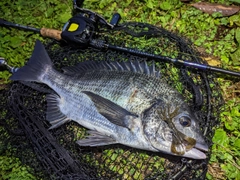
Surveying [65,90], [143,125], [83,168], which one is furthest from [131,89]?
[83,168]

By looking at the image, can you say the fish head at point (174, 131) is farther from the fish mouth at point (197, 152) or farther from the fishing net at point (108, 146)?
the fishing net at point (108, 146)

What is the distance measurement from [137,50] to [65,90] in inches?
36.1

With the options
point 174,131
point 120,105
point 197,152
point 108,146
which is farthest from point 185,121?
point 108,146

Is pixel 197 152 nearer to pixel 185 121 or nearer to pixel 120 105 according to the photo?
pixel 185 121

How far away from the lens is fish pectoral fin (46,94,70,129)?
156 inches

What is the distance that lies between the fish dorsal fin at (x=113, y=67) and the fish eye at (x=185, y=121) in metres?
0.58

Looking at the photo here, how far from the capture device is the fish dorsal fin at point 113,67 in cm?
376

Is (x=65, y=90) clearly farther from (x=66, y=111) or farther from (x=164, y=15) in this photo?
(x=164, y=15)

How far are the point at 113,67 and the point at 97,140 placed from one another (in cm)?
79

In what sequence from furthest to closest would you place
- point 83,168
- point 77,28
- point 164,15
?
1. point 164,15
2. point 77,28
3. point 83,168

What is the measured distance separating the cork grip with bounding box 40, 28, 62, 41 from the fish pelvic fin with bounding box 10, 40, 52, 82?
34 cm

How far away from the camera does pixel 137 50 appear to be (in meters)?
4.08

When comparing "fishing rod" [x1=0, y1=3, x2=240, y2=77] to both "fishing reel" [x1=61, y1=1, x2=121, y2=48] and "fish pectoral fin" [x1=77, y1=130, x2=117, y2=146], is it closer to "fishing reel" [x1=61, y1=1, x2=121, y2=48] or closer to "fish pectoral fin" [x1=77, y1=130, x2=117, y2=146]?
"fishing reel" [x1=61, y1=1, x2=121, y2=48]

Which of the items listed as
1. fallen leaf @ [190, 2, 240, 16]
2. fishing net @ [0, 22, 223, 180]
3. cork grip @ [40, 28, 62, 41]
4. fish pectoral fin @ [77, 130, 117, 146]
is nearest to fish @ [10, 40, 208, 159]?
fish pectoral fin @ [77, 130, 117, 146]
